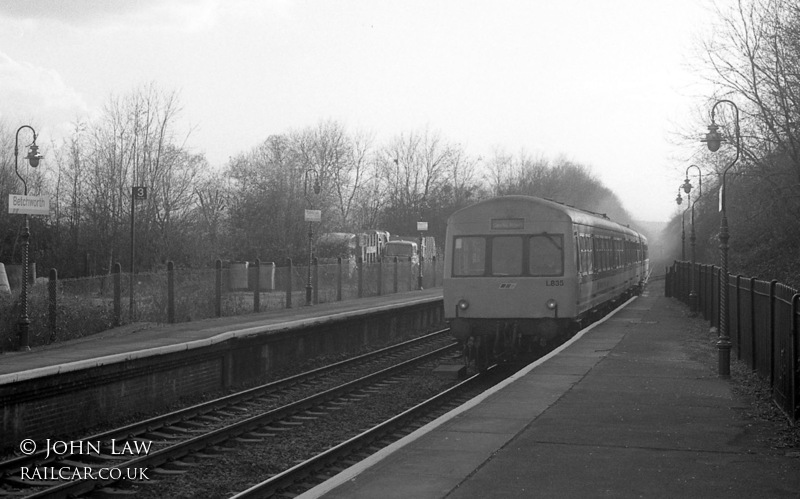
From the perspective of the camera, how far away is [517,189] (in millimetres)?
94062

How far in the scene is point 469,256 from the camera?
17953mm

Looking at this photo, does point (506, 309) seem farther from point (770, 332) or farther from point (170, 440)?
point (170, 440)

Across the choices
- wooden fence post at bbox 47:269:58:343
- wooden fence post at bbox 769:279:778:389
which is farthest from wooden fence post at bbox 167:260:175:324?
wooden fence post at bbox 769:279:778:389

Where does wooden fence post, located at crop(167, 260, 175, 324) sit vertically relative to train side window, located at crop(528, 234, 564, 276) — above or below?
below

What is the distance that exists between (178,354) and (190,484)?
556 centimetres

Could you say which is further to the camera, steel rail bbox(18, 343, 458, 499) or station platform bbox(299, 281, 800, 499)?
steel rail bbox(18, 343, 458, 499)

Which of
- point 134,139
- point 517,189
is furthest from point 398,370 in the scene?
point 517,189

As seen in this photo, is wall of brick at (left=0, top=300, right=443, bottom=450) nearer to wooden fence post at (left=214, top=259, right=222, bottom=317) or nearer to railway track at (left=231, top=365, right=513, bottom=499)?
railway track at (left=231, top=365, right=513, bottom=499)

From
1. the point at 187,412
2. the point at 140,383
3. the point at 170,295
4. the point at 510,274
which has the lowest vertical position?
the point at 187,412

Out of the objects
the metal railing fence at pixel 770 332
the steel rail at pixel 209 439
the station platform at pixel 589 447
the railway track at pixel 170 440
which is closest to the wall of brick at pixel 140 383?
the railway track at pixel 170 440

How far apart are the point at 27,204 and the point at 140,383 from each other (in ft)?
22.0

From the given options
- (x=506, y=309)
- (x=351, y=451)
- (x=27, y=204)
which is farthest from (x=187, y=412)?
(x=27, y=204)

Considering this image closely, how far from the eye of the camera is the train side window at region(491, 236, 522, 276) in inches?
696

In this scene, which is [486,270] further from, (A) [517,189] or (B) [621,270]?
(A) [517,189]
